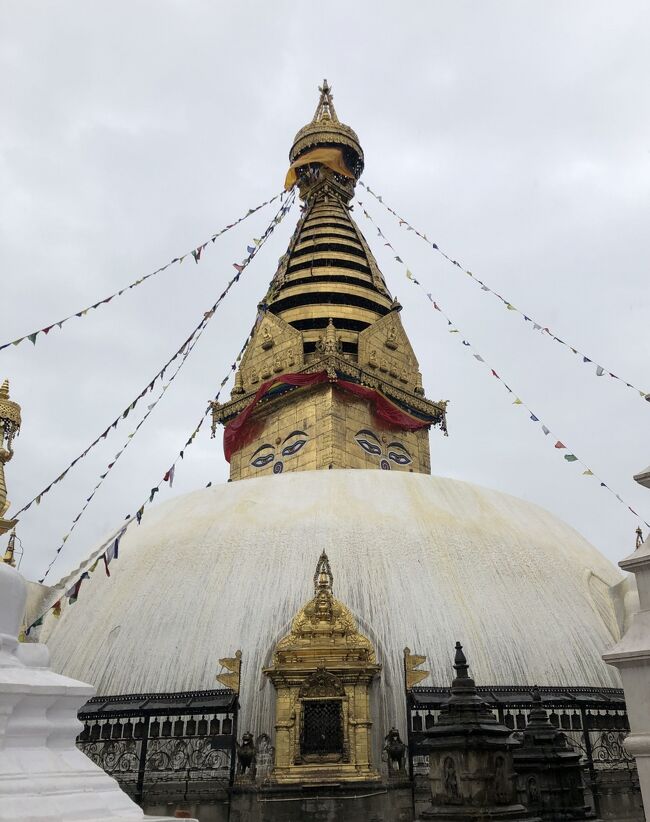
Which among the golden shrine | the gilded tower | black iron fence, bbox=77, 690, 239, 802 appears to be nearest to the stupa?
the golden shrine

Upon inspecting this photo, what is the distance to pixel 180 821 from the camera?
253 cm

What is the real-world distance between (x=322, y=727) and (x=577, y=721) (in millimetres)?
3609

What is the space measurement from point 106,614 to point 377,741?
194 inches

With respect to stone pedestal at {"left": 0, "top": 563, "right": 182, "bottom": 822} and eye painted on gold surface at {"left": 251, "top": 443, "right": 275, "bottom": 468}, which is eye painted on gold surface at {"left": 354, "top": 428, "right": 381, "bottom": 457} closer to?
eye painted on gold surface at {"left": 251, "top": 443, "right": 275, "bottom": 468}

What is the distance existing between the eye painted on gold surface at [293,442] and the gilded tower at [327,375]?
31 mm

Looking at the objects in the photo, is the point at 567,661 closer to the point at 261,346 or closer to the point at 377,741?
the point at 377,741

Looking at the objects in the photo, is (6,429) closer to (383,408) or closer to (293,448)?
(293,448)

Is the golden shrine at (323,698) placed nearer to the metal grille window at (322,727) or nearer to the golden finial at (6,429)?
the metal grille window at (322,727)

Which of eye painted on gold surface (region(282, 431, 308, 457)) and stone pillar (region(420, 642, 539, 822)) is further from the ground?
eye painted on gold surface (region(282, 431, 308, 457))

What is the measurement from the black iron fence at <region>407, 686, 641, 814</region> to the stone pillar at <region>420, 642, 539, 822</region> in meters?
2.04

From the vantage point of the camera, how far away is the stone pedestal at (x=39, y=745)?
2.33 meters

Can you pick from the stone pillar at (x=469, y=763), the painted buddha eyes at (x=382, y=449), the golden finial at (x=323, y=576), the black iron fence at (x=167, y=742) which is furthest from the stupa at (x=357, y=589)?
the painted buddha eyes at (x=382, y=449)

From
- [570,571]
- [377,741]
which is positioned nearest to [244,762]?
[377,741]

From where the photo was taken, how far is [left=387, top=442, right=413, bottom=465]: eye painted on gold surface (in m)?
19.4
